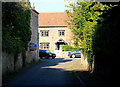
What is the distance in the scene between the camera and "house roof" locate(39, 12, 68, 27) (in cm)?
5263

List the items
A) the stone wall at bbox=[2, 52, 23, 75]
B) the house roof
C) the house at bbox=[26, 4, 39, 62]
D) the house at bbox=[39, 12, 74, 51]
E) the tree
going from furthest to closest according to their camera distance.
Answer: the house roof
the house at bbox=[39, 12, 74, 51]
the house at bbox=[26, 4, 39, 62]
the tree
the stone wall at bbox=[2, 52, 23, 75]

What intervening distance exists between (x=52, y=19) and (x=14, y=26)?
34.9m

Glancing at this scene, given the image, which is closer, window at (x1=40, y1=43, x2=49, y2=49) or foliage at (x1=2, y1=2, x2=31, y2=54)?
foliage at (x1=2, y1=2, x2=31, y2=54)

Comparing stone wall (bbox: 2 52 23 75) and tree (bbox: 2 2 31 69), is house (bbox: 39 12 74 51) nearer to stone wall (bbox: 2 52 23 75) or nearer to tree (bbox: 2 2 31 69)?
tree (bbox: 2 2 31 69)

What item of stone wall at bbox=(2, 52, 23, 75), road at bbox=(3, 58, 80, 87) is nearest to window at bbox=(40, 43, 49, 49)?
stone wall at bbox=(2, 52, 23, 75)

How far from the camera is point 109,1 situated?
31.5 ft

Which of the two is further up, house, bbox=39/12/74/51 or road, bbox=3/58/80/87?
house, bbox=39/12/74/51

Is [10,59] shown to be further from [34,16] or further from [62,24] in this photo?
[62,24]

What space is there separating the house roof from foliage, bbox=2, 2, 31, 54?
30611 mm

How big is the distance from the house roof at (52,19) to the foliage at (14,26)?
1205 inches

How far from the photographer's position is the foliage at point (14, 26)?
16.8 meters

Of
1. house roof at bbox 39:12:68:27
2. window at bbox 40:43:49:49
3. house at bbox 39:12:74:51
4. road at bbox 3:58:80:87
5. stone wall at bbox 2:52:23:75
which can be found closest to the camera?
road at bbox 3:58:80:87

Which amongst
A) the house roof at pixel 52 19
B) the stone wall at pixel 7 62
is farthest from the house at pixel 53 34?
the stone wall at pixel 7 62

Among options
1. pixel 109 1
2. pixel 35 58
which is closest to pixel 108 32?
pixel 109 1
